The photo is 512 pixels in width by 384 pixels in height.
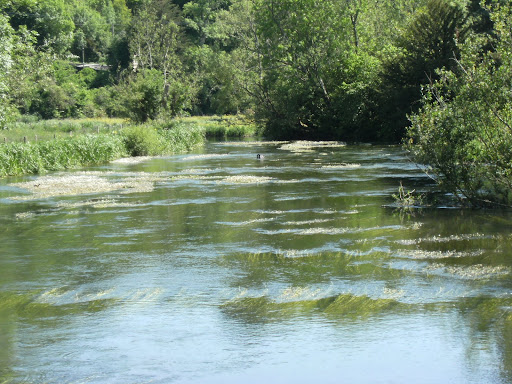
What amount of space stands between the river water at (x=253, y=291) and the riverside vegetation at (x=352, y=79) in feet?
6.73

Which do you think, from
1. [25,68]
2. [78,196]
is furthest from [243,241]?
[25,68]

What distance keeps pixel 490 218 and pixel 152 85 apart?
45.2 metres

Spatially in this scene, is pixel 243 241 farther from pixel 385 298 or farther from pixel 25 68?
pixel 25 68

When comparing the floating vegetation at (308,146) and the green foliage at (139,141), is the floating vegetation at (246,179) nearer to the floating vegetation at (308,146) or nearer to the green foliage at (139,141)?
the green foliage at (139,141)

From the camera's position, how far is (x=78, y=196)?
2359 cm

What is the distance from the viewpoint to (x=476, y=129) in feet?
59.7

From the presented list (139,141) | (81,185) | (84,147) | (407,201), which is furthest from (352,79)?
(407,201)

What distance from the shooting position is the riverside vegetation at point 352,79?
18406mm

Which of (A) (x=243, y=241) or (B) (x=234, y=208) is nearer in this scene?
(A) (x=243, y=241)

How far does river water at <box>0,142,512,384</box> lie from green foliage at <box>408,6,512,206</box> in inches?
41.1

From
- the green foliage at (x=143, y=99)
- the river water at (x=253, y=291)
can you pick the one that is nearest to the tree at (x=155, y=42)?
the green foliage at (x=143, y=99)

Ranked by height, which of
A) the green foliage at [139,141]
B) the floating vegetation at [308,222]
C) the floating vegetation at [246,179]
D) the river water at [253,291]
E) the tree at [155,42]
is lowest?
the river water at [253,291]

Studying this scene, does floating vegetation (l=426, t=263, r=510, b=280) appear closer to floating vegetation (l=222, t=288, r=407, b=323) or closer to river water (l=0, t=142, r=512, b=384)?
river water (l=0, t=142, r=512, b=384)

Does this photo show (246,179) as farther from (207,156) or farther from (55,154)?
(207,156)
